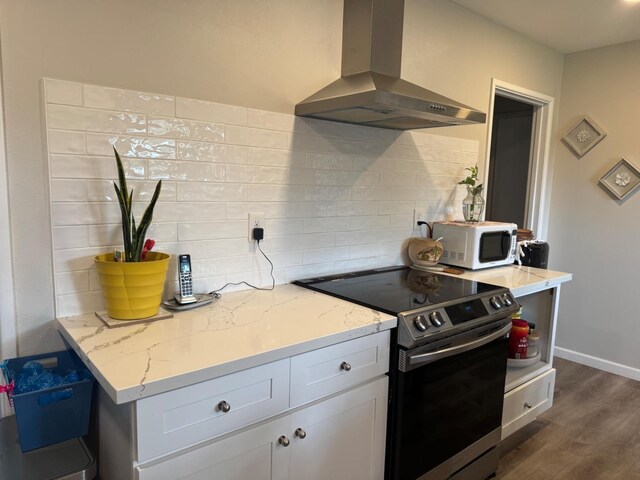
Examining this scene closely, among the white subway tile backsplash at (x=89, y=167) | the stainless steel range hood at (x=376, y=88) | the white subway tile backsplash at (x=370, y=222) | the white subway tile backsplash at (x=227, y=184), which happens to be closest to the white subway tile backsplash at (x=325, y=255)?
the white subway tile backsplash at (x=227, y=184)

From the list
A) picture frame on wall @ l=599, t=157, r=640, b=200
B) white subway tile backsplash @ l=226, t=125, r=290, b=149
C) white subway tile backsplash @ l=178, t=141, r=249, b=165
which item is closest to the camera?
white subway tile backsplash @ l=178, t=141, r=249, b=165

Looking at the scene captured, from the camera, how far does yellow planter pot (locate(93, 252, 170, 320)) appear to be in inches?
55.1

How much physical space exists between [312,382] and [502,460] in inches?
58.9

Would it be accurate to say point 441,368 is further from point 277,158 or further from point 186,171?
point 186,171

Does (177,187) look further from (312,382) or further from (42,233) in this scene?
(312,382)

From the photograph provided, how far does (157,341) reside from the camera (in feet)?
4.22

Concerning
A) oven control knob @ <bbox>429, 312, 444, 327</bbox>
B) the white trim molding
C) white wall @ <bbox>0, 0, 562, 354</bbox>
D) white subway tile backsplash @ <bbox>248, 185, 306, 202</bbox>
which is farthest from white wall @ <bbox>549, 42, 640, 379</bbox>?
the white trim molding

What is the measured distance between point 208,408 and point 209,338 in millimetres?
223

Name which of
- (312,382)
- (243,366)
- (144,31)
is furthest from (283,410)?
(144,31)

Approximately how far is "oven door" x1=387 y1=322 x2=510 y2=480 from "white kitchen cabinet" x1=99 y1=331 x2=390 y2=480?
0.06 m

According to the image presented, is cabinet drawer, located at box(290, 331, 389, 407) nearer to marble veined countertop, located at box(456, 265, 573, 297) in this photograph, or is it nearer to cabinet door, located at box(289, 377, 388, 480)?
cabinet door, located at box(289, 377, 388, 480)

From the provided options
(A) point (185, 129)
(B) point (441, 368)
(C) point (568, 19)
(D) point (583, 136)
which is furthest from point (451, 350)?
(D) point (583, 136)

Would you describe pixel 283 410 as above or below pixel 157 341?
below

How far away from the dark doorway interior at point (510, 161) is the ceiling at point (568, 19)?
0.80 metres
